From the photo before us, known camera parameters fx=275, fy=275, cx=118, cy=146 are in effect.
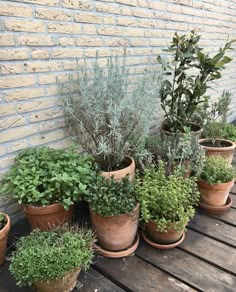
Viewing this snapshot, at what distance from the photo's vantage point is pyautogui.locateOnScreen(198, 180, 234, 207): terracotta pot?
200 centimetres

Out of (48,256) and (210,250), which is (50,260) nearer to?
(48,256)

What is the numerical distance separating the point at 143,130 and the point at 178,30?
4.80 feet

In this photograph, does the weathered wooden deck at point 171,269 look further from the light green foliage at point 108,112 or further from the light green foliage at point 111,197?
the light green foliage at point 108,112

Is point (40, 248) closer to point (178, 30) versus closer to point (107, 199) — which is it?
point (107, 199)

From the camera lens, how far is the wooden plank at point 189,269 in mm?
1419

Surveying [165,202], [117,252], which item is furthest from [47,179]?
[165,202]

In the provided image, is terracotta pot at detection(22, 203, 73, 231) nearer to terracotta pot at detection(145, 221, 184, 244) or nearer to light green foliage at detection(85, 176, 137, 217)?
light green foliage at detection(85, 176, 137, 217)

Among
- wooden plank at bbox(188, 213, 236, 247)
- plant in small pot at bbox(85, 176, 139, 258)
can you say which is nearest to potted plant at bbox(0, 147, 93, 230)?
plant in small pot at bbox(85, 176, 139, 258)

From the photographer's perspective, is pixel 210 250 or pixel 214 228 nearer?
pixel 210 250

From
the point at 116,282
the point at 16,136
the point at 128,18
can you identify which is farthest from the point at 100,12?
the point at 116,282

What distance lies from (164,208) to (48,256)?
0.71m

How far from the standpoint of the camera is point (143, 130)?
6.10 ft

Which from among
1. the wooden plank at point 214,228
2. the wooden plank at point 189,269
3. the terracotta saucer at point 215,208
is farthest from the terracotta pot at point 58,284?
the terracotta saucer at point 215,208

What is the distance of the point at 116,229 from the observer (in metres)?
1.57
